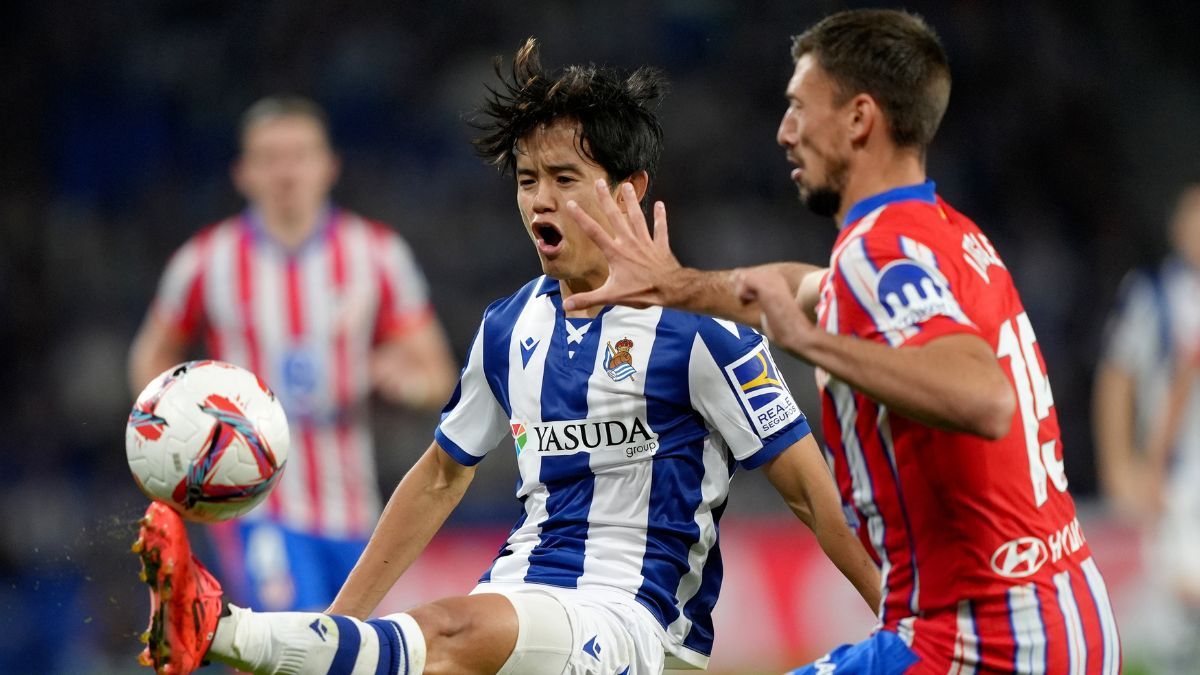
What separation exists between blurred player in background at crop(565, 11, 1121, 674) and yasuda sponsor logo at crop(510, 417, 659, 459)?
0.82 meters

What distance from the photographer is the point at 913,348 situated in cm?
304

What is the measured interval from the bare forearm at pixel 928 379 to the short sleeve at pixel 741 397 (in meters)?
1.14

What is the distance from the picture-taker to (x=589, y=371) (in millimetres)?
4293

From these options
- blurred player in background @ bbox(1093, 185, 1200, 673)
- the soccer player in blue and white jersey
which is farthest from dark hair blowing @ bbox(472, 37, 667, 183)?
blurred player in background @ bbox(1093, 185, 1200, 673)

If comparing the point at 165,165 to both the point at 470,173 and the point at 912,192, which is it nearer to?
the point at 470,173

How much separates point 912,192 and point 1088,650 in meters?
1.10

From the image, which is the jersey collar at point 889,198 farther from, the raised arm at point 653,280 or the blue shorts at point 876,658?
the blue shorts at point 876,658

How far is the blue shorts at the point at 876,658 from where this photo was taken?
3.37 meters

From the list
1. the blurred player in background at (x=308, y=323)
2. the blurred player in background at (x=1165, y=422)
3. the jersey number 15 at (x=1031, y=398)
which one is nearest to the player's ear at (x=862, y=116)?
the jersey number 15 at (x=1031, y=398)

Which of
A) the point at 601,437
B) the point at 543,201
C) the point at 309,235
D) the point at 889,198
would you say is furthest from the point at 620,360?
the point at 309,235

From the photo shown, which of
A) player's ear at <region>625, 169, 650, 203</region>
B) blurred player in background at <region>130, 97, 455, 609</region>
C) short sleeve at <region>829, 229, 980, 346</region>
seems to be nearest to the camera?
short sleeve at <region>829, 229, 980, 346</region>

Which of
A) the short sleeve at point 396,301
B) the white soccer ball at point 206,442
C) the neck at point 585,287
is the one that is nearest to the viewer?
the white soccer ball at point 206,442

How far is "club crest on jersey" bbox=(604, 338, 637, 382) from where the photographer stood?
14.0ft

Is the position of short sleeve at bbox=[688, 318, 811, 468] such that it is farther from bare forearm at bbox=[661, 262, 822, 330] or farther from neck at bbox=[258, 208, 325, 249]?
neck at bbox=[258, 208, 325, 249]
